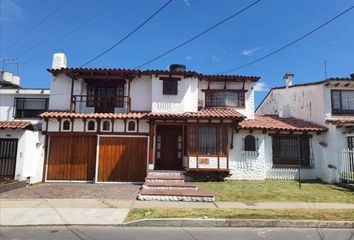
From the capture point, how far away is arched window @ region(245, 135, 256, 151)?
17.4 metres

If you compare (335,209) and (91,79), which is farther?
(91,79)

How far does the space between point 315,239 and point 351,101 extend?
1424cm

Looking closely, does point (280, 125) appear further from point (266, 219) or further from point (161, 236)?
point (161, 236)

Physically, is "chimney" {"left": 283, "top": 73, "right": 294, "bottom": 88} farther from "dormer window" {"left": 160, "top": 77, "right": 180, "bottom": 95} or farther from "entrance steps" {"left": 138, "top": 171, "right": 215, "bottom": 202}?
"entrance steps" {"left": 138, "top": 171, "right": 215, "bottom": 202}

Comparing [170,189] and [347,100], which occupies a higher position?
[347,100]

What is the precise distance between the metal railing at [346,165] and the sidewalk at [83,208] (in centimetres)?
579

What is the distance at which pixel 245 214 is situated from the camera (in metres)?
8.91

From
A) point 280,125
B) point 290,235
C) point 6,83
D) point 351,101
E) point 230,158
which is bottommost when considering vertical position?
point 290,235

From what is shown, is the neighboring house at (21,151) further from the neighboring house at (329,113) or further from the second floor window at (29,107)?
the neighboring house at (329,113)

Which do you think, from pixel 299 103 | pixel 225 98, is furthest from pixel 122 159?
pixel 299 103

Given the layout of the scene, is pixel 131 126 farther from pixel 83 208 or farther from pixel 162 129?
pixel 83 208

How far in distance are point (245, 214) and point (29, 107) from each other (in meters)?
17.9

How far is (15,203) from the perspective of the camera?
10.6m

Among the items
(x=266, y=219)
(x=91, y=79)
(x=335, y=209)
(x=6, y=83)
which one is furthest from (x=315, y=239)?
(x=6, y=83)
